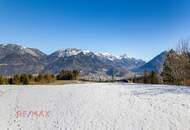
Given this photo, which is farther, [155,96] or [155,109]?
[155,96]

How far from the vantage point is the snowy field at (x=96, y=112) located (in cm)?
1328

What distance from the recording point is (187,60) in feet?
139

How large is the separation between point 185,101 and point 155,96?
3.15 meters

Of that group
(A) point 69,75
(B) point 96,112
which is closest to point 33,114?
(B) point 96,112

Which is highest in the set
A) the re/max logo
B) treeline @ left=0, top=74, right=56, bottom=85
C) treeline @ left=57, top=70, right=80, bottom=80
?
treeline @ left=57, top=70, right=80, bottom=80

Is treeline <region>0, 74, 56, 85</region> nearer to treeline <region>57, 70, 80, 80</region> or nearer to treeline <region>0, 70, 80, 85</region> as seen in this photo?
treeline <region>0, 70, 80, 85</region>

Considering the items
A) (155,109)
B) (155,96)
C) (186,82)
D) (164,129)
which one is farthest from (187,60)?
(164,129)

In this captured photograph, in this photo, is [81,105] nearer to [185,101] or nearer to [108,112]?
[108,112]

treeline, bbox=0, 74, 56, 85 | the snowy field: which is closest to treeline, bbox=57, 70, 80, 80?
treeline, bbox=0, 74, 56, 85

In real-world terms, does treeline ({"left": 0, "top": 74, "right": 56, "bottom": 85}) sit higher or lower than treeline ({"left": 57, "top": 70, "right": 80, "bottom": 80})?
lower

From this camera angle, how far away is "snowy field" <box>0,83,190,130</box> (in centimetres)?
1328

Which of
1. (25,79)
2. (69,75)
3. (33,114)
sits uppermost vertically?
(69,75)

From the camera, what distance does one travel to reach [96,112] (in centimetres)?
1606

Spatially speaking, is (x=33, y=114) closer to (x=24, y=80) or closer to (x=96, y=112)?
(x=96, y=112)
